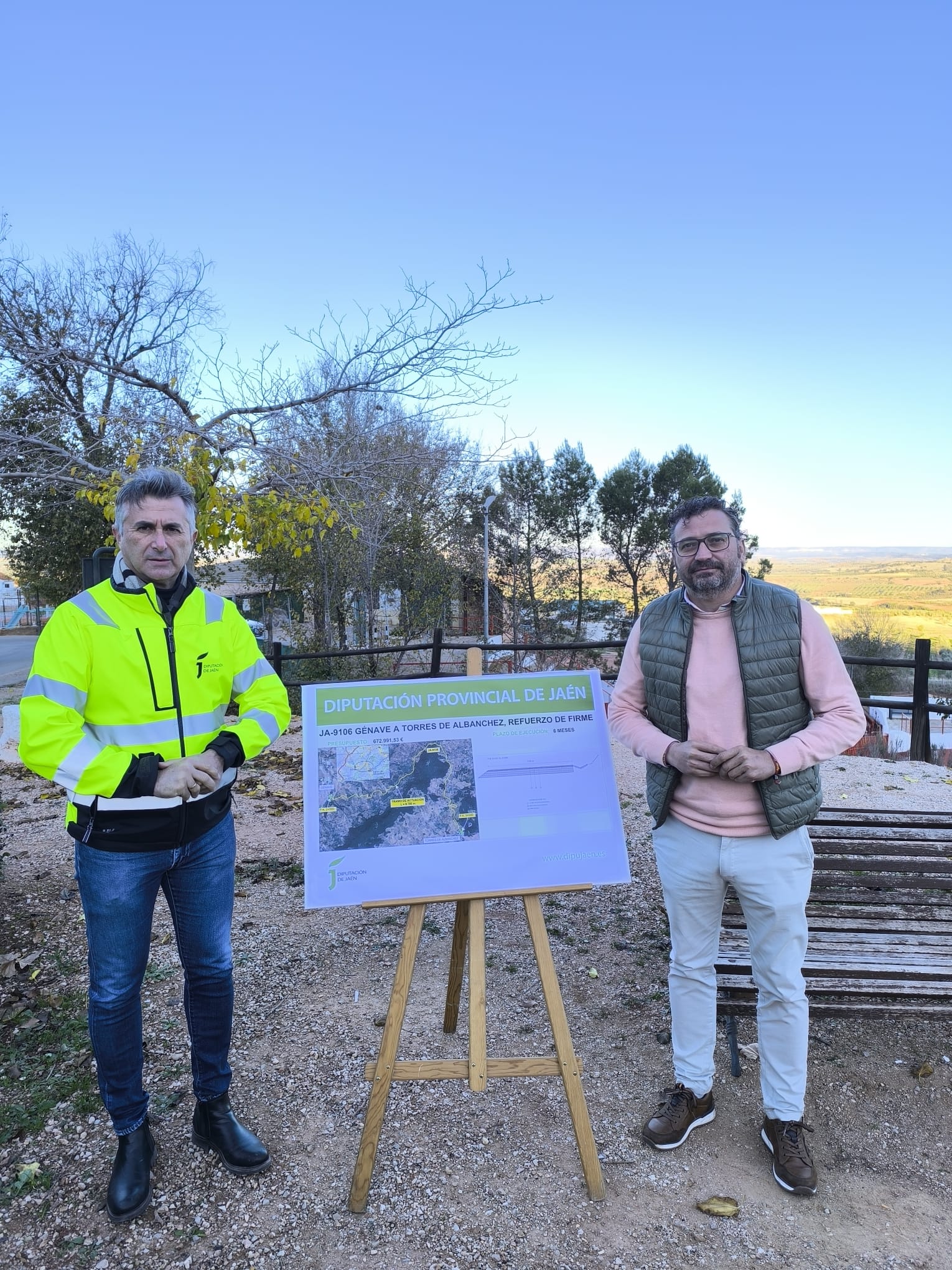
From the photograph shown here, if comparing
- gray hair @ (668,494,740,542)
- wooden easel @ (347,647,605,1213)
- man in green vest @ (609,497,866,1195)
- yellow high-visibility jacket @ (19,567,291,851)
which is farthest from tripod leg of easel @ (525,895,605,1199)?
gray hair @ (668,494,740,542)

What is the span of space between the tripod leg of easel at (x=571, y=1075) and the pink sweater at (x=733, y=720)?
0.64 m

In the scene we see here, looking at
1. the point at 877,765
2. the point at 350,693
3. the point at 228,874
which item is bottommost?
the point at 877,765

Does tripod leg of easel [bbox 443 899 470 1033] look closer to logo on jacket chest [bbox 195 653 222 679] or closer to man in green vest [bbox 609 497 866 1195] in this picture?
man in green vest [bbox 609 497 866 1195]

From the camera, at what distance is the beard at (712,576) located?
102 inches

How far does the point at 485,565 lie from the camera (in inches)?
938

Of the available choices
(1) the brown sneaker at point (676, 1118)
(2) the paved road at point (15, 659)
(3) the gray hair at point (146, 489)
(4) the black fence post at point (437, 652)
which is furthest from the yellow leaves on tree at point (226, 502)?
(2) the paved road at point (15, 659)

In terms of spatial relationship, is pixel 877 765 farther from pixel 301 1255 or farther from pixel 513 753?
pixel 301 1255

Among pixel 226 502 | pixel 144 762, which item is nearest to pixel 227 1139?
pixel 144 762

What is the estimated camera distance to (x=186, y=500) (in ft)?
8.34

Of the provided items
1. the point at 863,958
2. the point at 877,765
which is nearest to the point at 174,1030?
the point at 863,958

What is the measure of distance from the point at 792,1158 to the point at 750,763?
4.13 feet

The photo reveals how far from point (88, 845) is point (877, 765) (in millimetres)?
8119

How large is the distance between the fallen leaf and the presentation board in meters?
0.97

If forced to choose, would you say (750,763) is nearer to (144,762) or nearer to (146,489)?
(144,762)
